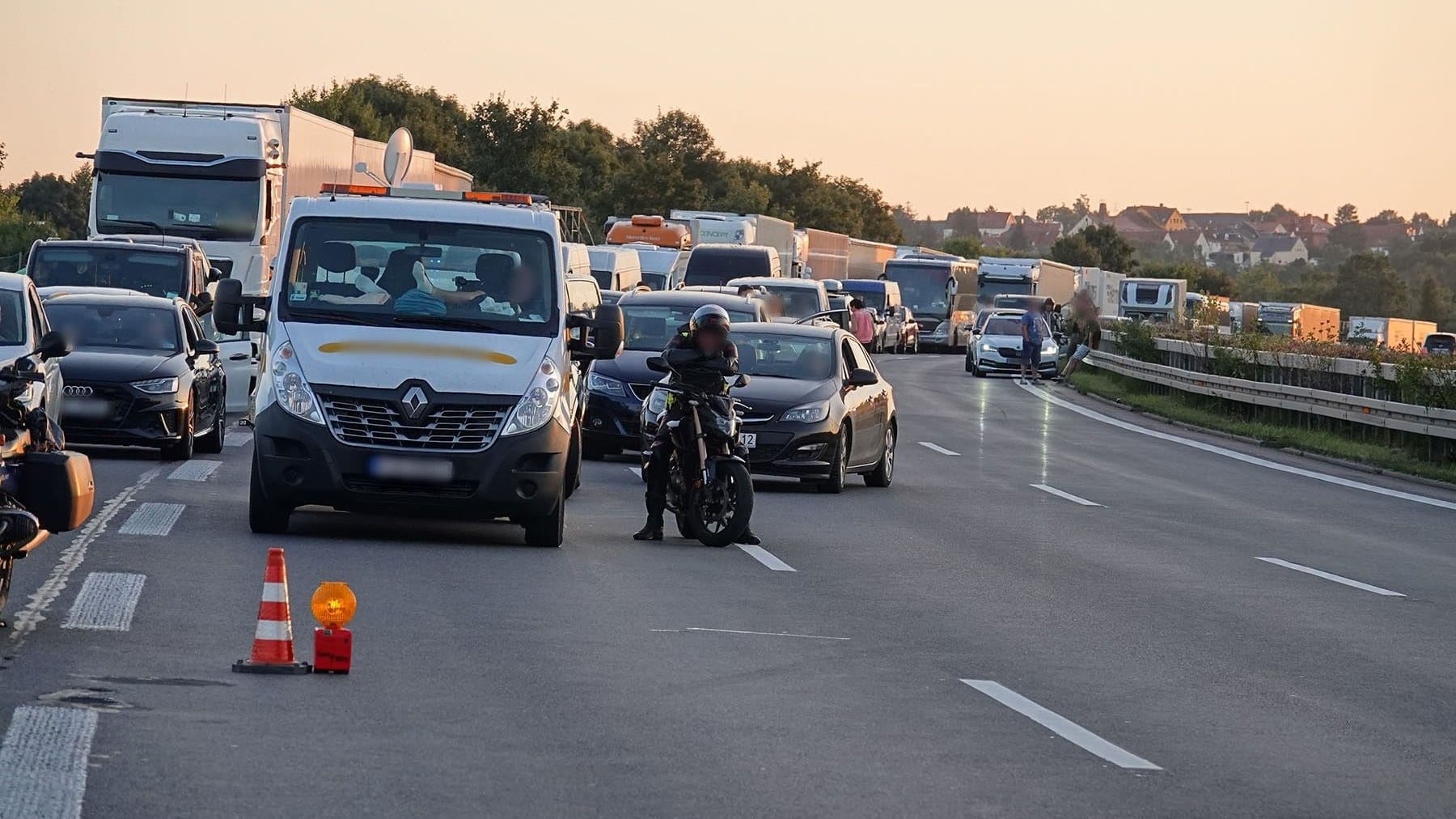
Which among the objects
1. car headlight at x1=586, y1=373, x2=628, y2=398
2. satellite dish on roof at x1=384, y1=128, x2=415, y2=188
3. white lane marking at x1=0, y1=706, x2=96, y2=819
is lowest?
white lane marking at x1=0, y1=706, x2=96, y2=819

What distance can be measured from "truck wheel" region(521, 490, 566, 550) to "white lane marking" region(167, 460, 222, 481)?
498 centimetres

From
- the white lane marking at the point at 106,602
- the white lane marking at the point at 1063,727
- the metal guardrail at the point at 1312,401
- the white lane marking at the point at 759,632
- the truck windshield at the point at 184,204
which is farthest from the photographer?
the truck windshield at the point at 184,204

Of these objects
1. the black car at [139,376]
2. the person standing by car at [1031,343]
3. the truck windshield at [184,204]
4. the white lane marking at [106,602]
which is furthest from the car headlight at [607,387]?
the person standing by car at [1031,343]

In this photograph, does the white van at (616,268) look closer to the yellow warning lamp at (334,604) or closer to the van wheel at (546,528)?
the van wheel at (546,528)

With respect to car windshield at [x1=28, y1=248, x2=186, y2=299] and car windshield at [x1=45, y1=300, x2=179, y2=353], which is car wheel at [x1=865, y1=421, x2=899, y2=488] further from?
car windshield at [x1=28, y1=248, x2=186, y2=299]

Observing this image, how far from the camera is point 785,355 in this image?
2103 cm

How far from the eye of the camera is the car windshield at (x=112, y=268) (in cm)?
2642

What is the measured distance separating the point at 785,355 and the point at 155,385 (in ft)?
18.1

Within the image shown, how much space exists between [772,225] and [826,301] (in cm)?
2559

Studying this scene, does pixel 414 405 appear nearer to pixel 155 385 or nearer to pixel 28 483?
pixel 28 483

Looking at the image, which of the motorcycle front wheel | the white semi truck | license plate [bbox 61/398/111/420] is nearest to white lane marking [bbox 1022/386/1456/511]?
the motorcycle front wheel

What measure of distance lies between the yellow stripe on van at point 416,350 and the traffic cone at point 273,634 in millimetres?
5192

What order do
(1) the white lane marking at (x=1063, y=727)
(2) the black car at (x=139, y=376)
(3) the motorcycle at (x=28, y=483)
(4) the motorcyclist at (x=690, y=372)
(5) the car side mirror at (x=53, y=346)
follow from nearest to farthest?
1. (1) the white lane marking at (x=1063, y=727)
2. (3) the motorcycle at (x=28, y=483)
3. (5) the car side mirror at (x=53, y=346)
4. (4) the motorcyclist at (x=690, y=372)
5. (2) the black car at (x=139, y=376)

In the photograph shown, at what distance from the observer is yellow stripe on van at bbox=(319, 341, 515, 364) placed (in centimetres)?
1400
